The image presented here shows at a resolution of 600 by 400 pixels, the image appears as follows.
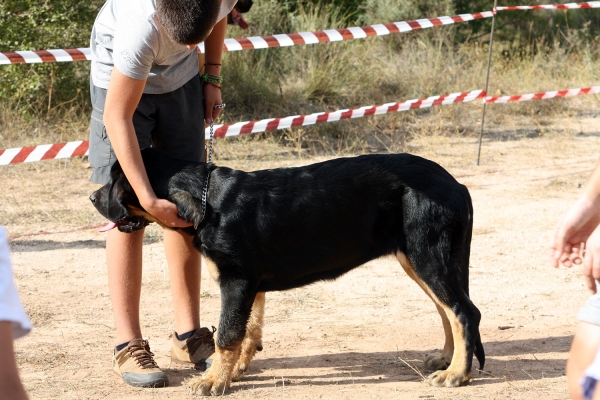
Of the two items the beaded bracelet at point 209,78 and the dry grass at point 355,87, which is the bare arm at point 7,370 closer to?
the beaded bracelet at point 209,78

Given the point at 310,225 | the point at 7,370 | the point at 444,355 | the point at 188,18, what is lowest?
the point at 444,355

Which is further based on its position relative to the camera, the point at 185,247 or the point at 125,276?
the point at 185,247

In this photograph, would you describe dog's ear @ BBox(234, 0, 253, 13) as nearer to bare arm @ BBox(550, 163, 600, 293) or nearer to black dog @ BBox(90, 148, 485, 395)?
black dog @ BBox(90, 148, 485, 395)

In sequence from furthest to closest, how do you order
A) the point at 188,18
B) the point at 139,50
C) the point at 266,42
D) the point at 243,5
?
1. the point at 243,5
2. the point at 266,42
3. the point at 139,50
4. the point at 188,18

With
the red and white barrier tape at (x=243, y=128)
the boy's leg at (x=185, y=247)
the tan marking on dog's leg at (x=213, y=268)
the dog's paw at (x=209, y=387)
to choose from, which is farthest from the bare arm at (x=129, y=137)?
the red and white barrier tape at (x=243, y=128)

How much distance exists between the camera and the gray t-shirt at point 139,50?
368 cm

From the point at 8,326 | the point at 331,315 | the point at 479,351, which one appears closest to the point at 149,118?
the point at 331,315

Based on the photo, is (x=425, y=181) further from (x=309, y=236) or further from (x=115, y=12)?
(x=115, y=12)

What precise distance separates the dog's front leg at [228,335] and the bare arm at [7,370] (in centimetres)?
243

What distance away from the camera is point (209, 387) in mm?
4055

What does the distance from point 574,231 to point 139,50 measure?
2143 millimetres

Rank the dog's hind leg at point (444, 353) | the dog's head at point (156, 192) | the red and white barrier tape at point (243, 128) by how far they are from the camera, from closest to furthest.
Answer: the dog's head at point (156, 192)
the dog's hind leg at point (444, 353)
the red and white barrier tape at point (243, 128)

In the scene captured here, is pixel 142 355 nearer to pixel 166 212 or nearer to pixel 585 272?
pixel 166 212

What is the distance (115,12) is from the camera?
13.3 ft
